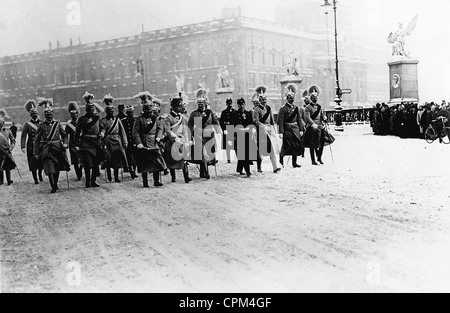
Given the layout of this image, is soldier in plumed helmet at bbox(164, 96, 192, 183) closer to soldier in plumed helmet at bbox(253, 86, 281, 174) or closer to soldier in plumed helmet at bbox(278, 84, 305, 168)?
soldier in plumed helmet at bbox(253, 86, 281, 174)

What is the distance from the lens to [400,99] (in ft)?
93.4

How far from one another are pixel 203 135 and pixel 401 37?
58.7ft

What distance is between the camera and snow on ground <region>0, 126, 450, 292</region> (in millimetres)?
5273

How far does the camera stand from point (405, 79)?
28.0m

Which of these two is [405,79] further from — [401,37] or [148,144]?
[148,144]

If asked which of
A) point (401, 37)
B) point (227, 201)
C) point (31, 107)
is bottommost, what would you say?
point (227, 201)

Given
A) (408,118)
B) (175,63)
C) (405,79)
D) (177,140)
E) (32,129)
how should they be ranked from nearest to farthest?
(177,140) → (32,129) → (408,118) → (405,79) → (175,63)

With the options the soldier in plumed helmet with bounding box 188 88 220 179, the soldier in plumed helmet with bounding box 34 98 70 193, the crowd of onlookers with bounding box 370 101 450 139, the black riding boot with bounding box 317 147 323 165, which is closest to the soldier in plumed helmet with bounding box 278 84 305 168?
the black riding boot with bounding box 317 147 323 165

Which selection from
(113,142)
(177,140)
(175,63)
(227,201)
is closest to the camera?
(227,201)

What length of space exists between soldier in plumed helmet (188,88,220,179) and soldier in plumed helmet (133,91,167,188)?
94 cm

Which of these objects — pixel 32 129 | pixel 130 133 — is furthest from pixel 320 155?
pixel 32 129

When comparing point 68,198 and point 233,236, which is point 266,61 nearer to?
point 68,198

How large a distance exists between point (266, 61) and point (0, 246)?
53.4m
